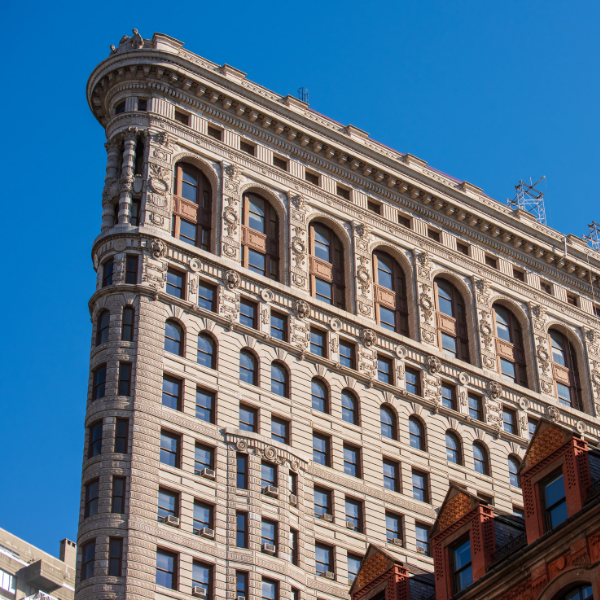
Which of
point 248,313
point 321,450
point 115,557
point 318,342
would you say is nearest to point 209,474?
point 115,557

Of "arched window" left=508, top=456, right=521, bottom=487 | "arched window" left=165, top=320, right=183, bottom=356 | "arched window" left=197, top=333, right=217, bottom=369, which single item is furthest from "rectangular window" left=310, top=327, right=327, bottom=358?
"arched window" left=508, top=456, right=521, bottom=487

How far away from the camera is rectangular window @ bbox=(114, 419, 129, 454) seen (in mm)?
71062

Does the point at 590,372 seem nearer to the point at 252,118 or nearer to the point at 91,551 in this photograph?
the point at 252,118

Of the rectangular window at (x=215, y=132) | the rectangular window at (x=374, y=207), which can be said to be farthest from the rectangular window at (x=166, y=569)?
the rectangular window at (x=374, y=207)

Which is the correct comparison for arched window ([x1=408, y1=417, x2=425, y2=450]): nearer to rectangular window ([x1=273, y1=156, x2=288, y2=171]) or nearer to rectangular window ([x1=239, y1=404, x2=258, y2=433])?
rectangular window ([x1=239, y1=404, x2=258, y2=433])

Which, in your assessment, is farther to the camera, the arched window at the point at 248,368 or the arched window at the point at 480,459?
the arched window at the point at 480,459

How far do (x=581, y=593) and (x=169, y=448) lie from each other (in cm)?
3754

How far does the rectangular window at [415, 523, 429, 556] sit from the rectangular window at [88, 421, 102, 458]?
20302 millimetres

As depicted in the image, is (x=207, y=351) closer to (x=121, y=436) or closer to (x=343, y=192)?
(x=121, y=436)

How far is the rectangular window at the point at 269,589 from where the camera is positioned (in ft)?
231

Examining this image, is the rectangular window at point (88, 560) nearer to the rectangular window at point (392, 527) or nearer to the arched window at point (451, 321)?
→ the rectangular window at point (392, 527)

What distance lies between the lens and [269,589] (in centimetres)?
7081

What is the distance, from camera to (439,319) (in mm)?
92312

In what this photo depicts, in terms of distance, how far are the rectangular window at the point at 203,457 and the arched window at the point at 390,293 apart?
18824mm
